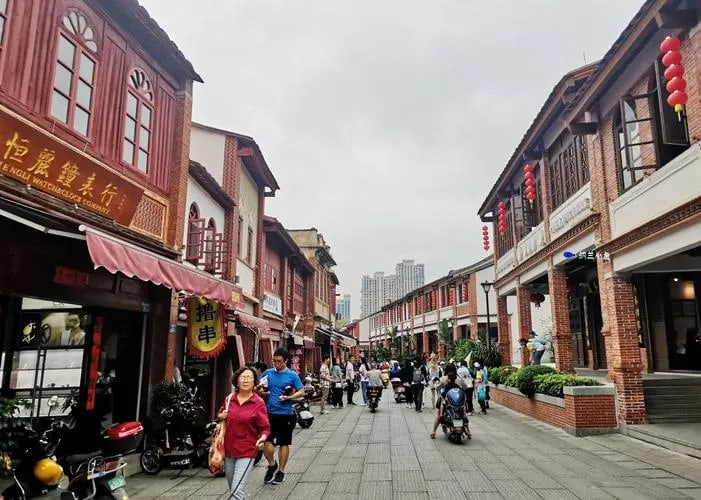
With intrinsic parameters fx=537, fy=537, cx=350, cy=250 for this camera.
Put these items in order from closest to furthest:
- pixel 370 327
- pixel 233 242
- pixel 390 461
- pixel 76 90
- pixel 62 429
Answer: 1. pixel 62 429
2. pixel 76 90
3. pixel 390 461
4. pixel 233 242
5. pixel 370 327

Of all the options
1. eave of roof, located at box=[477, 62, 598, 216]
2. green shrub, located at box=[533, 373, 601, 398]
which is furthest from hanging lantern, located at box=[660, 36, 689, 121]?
green shrub, located at box=[533, 373, 601, 398]

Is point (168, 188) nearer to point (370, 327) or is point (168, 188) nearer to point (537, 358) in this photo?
point (537, 358)

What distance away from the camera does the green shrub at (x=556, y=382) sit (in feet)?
38.0

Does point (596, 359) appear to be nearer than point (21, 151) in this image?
No

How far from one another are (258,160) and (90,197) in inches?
374

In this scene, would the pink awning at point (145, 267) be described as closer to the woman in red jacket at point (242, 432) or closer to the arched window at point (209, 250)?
the woman in red jacket at point (242, 432)

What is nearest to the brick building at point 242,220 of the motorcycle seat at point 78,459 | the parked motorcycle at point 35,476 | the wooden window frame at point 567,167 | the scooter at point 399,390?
the scooter at point 399,390

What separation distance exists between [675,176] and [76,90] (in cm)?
958

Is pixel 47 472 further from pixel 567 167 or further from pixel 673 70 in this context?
pixel 567 167

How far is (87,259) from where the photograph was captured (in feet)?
25.0

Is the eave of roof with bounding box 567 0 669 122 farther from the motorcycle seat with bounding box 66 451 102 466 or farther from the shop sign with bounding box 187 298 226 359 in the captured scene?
the motorcycle seat with bounding box 66 451 102 466

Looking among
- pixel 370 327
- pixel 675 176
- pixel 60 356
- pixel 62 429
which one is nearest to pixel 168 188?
pixel 60 356

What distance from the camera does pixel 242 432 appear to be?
17.3 ft

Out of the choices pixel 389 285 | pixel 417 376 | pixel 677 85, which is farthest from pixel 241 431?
pixel 389 285
